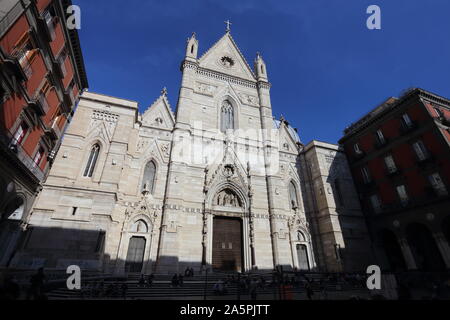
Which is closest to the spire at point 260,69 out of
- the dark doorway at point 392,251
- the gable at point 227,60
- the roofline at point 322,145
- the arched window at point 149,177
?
the gable at point 227,60

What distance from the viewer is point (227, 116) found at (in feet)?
A: 81.6

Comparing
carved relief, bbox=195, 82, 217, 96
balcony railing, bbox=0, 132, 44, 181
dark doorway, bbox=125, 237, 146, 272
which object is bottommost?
dark doorway, bbox=125, 237, 146, 272

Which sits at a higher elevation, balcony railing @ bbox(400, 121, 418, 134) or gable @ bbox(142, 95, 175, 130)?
gable @ bbox(142, 95, 175, 130)

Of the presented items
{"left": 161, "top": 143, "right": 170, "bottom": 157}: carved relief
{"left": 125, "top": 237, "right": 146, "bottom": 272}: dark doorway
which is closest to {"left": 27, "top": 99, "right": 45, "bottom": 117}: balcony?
{"left": 161, "top": 143, "right": 170, "bottom": 157}: carved relief

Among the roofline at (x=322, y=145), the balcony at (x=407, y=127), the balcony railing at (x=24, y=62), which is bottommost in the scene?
the balcony railing at (x=24, y=62)

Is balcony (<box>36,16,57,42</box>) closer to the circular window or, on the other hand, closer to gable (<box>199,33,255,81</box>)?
gable (<box>199,33,255,81</box>)

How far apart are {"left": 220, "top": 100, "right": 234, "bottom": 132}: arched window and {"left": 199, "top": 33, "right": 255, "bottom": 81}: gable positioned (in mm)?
4731

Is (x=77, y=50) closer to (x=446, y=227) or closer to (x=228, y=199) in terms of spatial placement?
(x=228, y=199)

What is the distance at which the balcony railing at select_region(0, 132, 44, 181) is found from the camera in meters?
10.5

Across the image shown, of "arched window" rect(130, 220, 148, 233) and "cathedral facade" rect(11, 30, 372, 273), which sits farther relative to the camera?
"arched window" rect(130, 220, 148, 233)

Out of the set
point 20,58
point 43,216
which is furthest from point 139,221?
point 20,58

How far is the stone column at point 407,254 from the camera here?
18277 millimetres

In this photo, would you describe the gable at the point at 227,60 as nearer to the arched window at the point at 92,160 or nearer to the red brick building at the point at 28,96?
the red brick building at the point at 28,96
